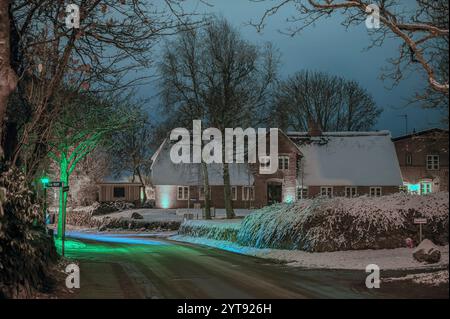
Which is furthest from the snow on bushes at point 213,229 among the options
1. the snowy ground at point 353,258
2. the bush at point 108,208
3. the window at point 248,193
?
the window at point 248,193

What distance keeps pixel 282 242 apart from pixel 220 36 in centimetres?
2724

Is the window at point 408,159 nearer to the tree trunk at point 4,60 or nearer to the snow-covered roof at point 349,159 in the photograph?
the snow-covered roof at point 349,159

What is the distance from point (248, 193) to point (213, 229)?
31.5 meters

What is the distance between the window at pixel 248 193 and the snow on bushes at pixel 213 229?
23912 millimetres

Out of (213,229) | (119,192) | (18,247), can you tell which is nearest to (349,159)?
(213,229)

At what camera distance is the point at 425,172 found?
225ft

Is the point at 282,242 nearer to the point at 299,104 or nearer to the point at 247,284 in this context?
the point at 247,284

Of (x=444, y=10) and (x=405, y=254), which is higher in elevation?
(x=444, y=10)

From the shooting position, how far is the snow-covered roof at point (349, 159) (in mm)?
67938

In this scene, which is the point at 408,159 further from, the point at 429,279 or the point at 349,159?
the point at 429,279

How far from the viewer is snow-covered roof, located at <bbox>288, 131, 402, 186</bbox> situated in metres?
67.9

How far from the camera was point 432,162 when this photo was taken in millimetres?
68312

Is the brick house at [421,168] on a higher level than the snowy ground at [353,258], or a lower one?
higher

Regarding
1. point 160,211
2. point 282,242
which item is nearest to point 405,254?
point 282,242
